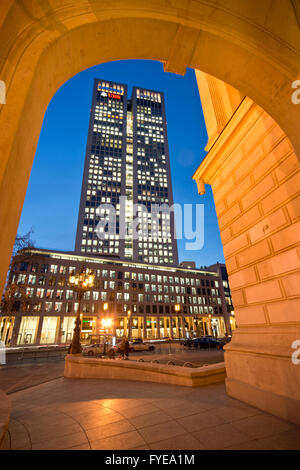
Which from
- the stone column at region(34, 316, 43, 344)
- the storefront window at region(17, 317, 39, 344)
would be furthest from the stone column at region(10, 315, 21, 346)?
the stone column at region(34, 316, 43, 344)

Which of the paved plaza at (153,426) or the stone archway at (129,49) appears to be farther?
the paved plaza at (153,426)

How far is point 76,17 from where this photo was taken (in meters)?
3.66

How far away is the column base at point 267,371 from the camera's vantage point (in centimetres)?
420

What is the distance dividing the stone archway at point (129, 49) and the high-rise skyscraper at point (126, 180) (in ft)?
298

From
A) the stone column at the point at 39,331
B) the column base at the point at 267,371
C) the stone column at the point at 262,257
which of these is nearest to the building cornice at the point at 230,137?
the stone column at the point at 262,257

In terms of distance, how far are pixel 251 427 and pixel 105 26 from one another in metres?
8.01

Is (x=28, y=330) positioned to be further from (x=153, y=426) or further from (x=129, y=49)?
(x=129, y=49)

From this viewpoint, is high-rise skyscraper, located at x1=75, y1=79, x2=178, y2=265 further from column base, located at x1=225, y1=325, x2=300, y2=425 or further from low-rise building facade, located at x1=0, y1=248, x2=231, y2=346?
column base, located at x1=225, y1=325, x2=300, y2=425

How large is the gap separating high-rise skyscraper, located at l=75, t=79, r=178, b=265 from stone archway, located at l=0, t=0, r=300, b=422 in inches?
3577

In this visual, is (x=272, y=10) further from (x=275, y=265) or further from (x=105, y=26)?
(x=275, y=265)

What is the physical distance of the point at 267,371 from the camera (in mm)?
4742

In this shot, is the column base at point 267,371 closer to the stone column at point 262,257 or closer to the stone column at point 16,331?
the stone column at point 262,257

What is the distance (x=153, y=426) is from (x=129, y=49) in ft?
25.5

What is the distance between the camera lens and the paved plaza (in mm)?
3348
